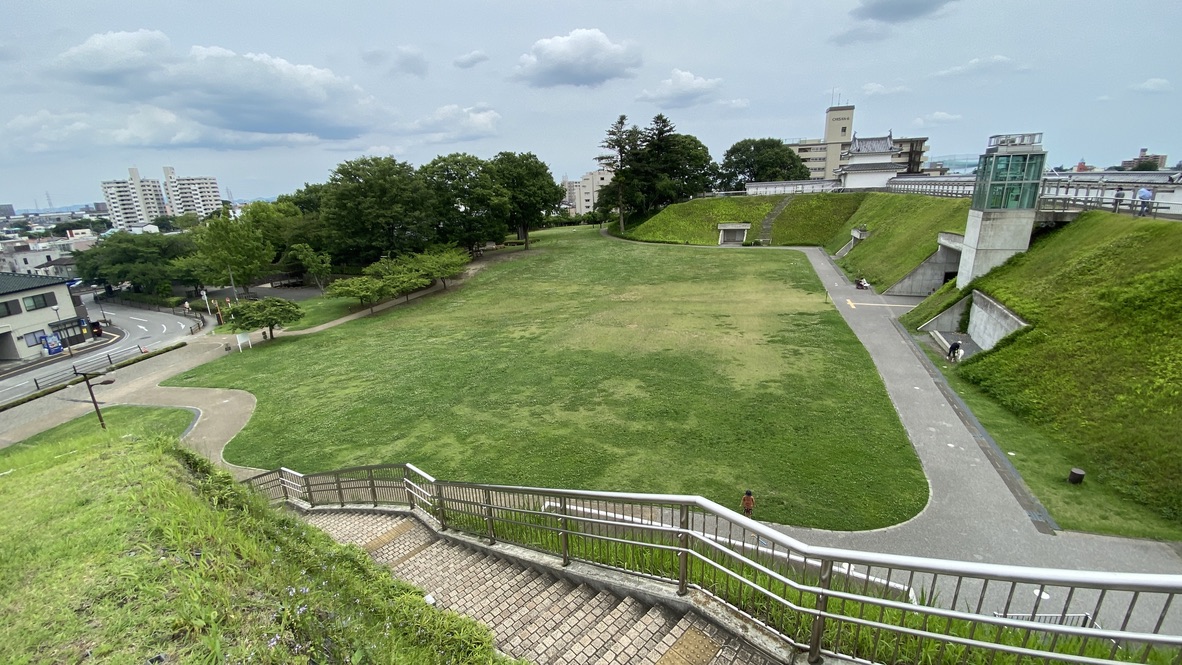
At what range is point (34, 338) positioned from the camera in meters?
31.6

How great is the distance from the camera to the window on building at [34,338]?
1230 inches

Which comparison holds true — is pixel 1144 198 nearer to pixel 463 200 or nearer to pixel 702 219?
pixel 702 219

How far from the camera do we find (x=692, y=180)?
61.0 metres

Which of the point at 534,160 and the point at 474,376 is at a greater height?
the point at 534,160

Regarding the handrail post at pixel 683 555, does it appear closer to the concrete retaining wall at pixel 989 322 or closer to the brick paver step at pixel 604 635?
the brick paver step at pixel 604 635

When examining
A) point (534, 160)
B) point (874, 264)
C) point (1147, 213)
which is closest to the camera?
point (1147, 213)

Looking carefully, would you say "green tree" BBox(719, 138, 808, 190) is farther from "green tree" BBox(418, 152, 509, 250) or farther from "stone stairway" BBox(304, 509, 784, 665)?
"stone stairway" BBox(304, 509, 784, 665)

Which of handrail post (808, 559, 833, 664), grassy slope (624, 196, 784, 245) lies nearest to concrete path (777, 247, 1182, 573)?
handrail post (808, 559, 833, 664)

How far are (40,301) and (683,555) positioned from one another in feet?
155

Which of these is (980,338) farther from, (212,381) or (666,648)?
(212,381)

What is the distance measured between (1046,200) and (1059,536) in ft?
58.8

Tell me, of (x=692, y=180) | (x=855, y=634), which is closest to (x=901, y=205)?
(x=692, y=180)

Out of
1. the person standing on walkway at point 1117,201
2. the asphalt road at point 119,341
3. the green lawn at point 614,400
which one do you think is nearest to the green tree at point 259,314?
the green lawn at point 614,400

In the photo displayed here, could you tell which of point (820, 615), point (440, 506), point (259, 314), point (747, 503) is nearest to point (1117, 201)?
point (747, 503)
